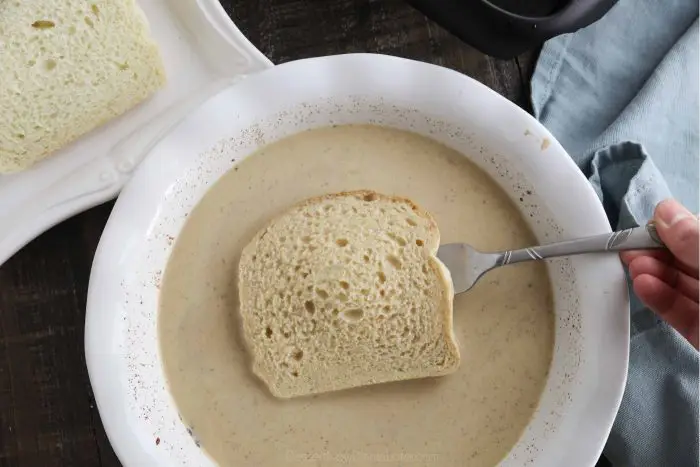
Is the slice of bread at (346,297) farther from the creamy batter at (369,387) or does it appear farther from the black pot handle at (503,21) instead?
the black pot handle at (503,21)

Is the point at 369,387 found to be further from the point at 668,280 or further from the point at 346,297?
the point at 668,280

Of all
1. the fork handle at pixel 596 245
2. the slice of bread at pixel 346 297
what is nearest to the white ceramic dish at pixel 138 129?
the slice of bread at pixel 346 297

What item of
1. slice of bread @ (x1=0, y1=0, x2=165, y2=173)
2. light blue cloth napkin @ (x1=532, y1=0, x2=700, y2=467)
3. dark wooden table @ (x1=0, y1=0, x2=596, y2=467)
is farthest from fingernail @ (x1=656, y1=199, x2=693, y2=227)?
slice of bread @ (x1=0, y1=0, x2=165, y2=173)

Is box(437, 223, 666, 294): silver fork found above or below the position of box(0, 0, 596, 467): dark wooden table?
above

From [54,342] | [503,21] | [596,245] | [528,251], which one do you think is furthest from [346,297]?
[54,342]

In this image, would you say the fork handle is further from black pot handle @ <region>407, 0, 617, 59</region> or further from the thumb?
black pot handle @ <region>407, 0, 617, 59</region>

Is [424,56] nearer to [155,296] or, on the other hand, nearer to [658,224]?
[658,224]
